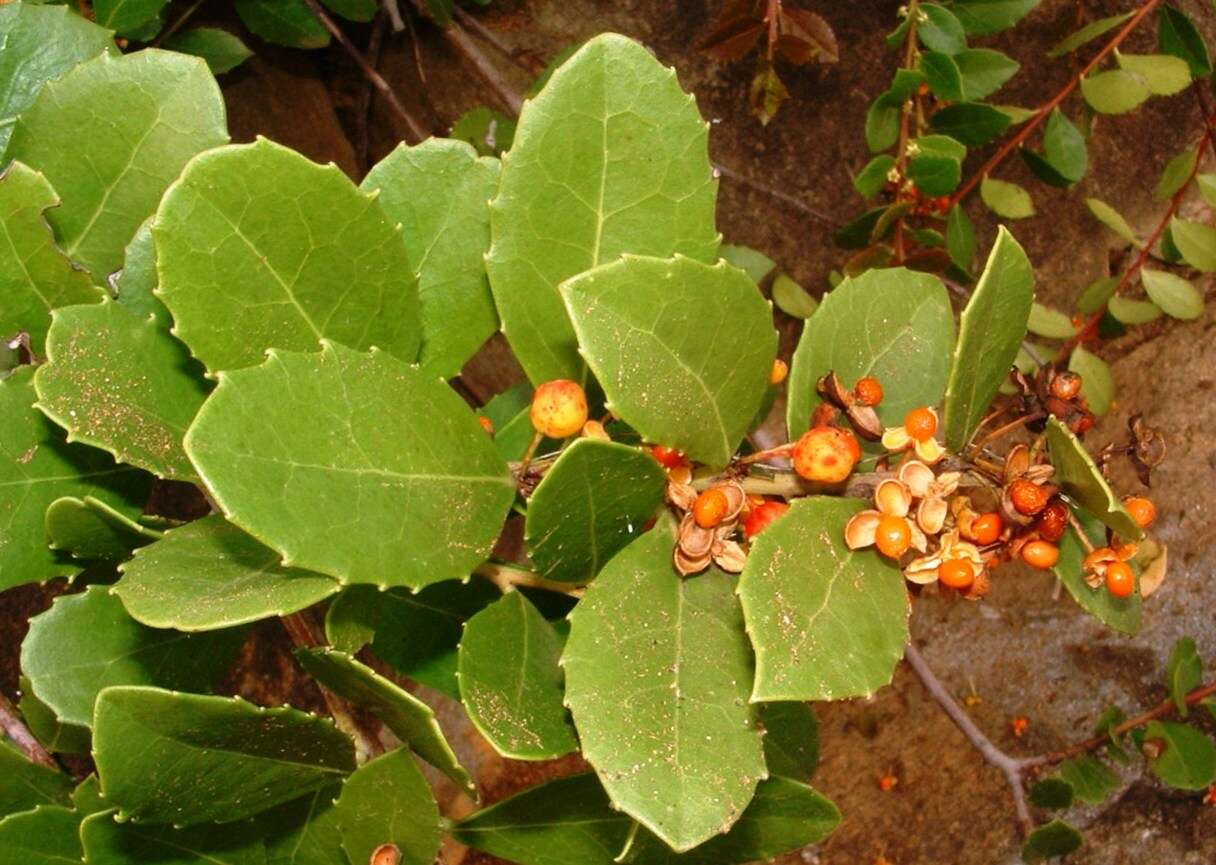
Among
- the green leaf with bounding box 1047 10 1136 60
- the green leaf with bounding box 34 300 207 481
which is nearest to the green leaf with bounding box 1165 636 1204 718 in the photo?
the green leaf with bounding box 1047 10 1136 60

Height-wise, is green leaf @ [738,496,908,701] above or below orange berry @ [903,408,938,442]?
below

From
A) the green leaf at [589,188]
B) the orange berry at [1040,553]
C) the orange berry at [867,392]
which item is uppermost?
the green leaf at [589,188]

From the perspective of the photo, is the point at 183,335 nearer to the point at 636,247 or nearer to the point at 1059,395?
the point at 636,247

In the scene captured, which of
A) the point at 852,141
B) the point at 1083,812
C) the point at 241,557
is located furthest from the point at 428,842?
the point at 852,141

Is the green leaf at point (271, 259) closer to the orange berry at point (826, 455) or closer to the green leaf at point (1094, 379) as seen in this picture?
the orange berry at point (826, 455)

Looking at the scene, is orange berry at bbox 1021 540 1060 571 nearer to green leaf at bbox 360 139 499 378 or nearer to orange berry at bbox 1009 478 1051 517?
orange berry at bbox 1009 478 1051 517

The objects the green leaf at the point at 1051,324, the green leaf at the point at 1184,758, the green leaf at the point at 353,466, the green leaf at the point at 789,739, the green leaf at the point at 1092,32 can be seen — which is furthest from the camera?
the green leaf at the point at 1051,324

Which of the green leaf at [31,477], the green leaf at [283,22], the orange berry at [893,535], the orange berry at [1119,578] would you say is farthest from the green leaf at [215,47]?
the orange berry at [1119,578]
